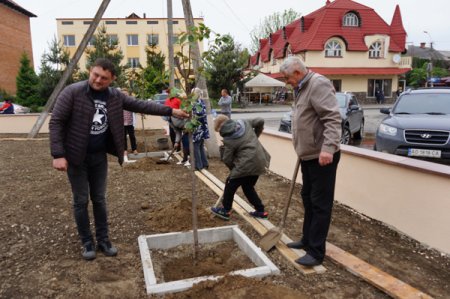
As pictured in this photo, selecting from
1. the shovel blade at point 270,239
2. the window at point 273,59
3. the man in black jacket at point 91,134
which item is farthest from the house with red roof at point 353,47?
the man in black jacket at point 91,134

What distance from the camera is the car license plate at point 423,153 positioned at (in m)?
6.66

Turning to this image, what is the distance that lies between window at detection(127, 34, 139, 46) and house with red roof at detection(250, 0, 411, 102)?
23338 mm

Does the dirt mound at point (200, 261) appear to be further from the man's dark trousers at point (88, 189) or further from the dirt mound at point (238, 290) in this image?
the man's dark trousers at point (88, 189)

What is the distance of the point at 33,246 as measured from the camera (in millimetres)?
4043

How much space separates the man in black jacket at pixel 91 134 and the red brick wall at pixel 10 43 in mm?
35670

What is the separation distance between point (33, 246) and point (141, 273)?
1441 millimetres

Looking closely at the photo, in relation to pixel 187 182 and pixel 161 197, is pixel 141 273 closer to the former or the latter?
pixel 161 197

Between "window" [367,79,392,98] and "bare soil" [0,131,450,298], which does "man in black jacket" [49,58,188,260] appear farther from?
"window" [367,79,392,98]

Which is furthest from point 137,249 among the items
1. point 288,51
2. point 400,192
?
point 288,51

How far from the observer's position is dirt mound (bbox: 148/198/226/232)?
4.52 m

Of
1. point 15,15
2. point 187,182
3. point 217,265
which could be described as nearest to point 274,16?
point 15,15

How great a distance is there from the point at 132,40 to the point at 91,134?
5043cm

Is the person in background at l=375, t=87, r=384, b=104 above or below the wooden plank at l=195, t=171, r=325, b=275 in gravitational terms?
above

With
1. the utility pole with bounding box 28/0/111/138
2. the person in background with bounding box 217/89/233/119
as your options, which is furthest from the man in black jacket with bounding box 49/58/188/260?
the person in background with bounding box 217/89/233/119
